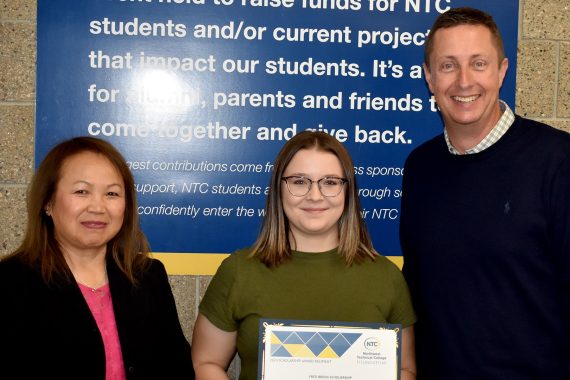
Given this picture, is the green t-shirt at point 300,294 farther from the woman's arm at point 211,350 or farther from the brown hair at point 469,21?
the brown hair at point 469,21

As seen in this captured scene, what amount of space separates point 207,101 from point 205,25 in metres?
0.34

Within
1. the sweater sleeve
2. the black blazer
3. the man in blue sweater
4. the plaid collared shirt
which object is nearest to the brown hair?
the man in blue sweater

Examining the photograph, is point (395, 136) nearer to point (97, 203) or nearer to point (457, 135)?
point (457, 135)

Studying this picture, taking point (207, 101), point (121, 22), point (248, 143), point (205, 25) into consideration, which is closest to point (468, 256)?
point (248, 143)

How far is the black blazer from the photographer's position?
184 centimetres

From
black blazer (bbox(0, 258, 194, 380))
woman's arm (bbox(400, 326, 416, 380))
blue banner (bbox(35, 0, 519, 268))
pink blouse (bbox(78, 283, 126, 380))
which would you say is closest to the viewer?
black blazer (bbox(0, 258, 194, 380))

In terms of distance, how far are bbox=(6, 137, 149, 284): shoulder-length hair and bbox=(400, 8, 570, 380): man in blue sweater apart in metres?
1.02

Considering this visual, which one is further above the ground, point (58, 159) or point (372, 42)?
point (372, 42)

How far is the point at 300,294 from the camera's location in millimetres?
2096

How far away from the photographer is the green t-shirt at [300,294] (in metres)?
2.08

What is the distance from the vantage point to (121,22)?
276cm

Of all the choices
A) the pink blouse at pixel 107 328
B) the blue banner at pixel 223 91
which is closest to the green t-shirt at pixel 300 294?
the pink blouse at pixel 107 328

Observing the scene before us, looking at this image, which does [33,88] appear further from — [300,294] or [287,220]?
[300,294]

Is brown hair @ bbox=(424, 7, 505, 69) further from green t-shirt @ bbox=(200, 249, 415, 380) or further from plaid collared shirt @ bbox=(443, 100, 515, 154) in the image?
green t-shirt @ bbox=(200, 249, 415, 380)
